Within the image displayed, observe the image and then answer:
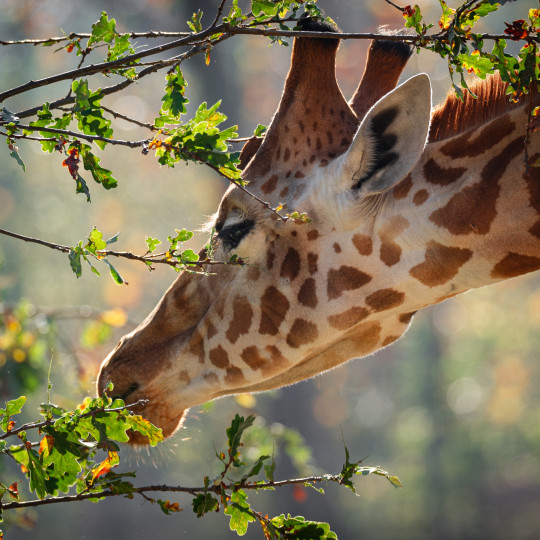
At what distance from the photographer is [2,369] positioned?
4836mm

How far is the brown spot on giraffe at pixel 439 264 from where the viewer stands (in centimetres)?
251

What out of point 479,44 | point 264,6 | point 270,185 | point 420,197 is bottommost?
point 420,197

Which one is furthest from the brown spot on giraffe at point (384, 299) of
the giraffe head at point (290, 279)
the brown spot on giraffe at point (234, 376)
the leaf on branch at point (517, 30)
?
the leaf on branch at point (517, 30)

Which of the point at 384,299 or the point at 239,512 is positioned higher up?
the point at 384,299

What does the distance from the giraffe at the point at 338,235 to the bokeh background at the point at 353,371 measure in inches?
652

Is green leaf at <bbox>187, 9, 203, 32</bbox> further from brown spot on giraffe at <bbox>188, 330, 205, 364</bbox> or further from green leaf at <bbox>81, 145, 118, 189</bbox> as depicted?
brown spot on giraffe at <bbox>188, 330, 205, 364</bbox>

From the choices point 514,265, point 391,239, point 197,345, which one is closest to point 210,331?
point 197,345

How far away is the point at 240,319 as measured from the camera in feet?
9.64

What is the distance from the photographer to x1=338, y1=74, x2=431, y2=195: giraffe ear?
90.0 inches

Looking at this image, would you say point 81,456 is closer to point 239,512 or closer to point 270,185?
point 239,512

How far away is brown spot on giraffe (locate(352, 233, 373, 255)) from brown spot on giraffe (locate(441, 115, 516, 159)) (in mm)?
408

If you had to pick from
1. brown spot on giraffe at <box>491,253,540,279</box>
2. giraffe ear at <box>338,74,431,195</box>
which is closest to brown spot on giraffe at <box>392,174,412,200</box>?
giraffe ear at <box>338,74,431,195</box>

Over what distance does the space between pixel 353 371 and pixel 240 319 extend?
2774 cm

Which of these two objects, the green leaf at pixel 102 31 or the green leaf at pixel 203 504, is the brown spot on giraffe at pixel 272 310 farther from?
the green leaf at pixel 102 31
